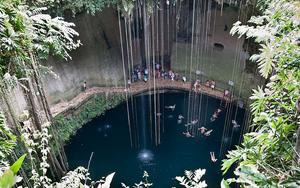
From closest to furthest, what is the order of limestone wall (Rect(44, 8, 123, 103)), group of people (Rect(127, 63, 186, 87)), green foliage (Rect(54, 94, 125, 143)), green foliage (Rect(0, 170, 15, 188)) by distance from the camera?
green foliage (Rect(0, 170, 15, 188)) < green foliage (Rect(54, 94, 125, 143)) < limestone wall (Rect(44, 8, 123, 103)) < group of people (Rect(127, 63, 186, 87))

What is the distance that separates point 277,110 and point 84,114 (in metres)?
5.16

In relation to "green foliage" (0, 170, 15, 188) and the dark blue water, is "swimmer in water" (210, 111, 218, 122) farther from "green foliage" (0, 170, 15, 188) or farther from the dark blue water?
"green foliage" (0, 170, 15, 188)

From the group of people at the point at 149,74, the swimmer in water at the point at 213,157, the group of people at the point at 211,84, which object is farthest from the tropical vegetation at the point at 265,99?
the group of people at the point at 211,84

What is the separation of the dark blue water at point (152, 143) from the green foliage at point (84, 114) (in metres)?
0.13

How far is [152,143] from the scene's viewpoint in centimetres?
572

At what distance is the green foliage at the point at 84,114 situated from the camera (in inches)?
221

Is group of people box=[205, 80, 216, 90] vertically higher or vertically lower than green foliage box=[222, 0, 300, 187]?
lower

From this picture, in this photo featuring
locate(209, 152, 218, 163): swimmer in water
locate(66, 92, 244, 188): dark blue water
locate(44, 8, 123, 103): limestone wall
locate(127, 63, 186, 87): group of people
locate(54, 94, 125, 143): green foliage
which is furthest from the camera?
locate(127, 63, 186, 87): group of people

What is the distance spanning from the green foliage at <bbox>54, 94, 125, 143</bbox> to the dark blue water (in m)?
0.13

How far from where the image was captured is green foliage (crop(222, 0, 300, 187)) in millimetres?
1078

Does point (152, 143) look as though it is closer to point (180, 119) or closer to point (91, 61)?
point (180, 119)

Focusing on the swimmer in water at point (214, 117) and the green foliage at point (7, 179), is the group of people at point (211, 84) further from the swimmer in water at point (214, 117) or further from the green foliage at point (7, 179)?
the green foliage at point (7, 179)

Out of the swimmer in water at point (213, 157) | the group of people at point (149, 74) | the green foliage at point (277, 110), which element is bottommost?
the swimmer in water at point (213, 157)

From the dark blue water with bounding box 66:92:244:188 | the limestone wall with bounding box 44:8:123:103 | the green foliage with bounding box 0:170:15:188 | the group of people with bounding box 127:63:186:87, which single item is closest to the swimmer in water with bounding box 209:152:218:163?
the dark blue water with bounding box 66:92:244:188
